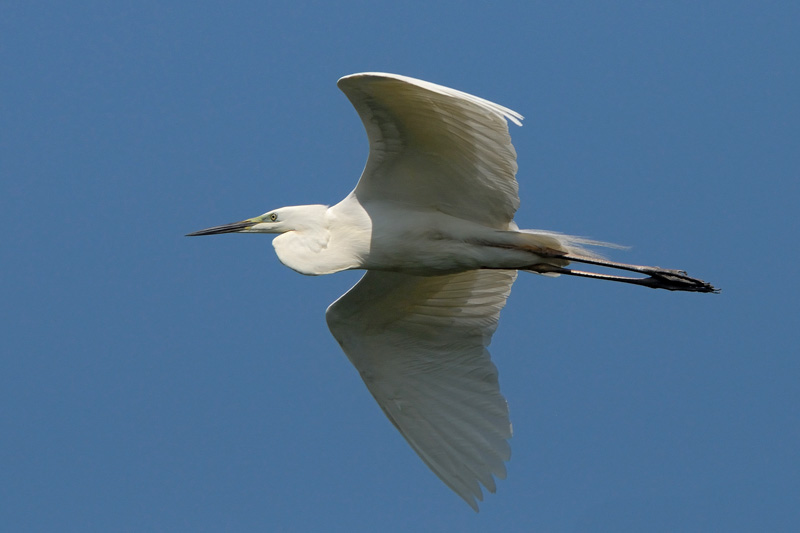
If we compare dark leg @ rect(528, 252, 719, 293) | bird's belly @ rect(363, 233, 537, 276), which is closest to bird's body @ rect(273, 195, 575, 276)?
bird's belly @ rect(363, 233, 537, 276)

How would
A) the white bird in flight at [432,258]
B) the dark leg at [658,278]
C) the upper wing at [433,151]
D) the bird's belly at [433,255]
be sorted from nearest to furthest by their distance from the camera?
1. the upper wing at [433,151]
2. the white bird in flight at [432,258]
3. the bird's belly at [433,255]
4. the dark leg at [658,278]

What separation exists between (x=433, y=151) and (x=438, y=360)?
1.71 m

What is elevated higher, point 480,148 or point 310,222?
point 480,148

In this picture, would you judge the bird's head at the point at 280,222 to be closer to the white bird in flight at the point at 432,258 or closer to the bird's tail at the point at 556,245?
the white bird in flight at the point at 432,258

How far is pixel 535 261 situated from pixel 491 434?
1.20m

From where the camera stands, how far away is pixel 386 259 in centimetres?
700

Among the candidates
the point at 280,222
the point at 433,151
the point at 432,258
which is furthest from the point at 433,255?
the point at 280,222

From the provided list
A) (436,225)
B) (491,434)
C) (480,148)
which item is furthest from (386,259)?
(491,434)

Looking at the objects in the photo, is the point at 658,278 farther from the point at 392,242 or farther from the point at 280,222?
the point at 280,222

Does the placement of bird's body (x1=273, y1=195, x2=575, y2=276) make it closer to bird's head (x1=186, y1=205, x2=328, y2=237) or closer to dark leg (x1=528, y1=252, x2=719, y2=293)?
bird's head (x1=186, y1=205, x2=328, y2=237)

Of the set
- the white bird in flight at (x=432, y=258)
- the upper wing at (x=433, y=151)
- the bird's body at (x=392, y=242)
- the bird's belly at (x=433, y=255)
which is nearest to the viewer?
the upper wing at (x=433, y=151)

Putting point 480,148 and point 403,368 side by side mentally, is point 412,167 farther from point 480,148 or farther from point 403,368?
point 403,368

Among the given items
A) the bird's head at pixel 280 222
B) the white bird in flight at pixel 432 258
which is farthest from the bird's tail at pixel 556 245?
the bird's head at pixel 280 222

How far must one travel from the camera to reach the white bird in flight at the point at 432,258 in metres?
6.43
